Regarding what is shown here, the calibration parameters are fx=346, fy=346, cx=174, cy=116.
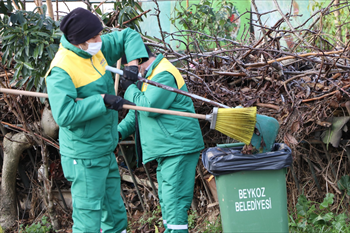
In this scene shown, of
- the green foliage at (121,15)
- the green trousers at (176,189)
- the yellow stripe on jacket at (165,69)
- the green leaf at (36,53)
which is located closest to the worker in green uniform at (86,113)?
the yellow stripe on jacket at (165,69)

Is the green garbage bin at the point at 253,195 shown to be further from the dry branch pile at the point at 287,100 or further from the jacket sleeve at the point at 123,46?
the jacket sleeve at the point at 123,46

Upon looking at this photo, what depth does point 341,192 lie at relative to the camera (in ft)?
11.8

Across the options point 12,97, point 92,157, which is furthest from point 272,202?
point 12,97

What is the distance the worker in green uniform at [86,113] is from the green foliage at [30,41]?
65 centimetres

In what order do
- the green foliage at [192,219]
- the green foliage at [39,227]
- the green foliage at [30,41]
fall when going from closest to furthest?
the green foliage at [30,41] → the green foliage at [192,219] → the green foliage at [39,227]

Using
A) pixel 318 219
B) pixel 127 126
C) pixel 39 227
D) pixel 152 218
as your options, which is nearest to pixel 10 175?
pixel 39 227

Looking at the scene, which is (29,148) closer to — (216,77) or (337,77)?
(216,77)

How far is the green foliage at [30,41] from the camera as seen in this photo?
3363 mm

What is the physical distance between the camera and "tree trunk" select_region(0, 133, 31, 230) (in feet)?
14.4

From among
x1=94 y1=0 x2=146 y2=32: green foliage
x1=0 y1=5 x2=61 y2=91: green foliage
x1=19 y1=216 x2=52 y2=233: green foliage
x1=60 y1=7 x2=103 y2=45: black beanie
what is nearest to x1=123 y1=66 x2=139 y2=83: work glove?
x1=60 y1=7 x2=103 y2=45: black beanie

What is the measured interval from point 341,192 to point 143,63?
242 cm

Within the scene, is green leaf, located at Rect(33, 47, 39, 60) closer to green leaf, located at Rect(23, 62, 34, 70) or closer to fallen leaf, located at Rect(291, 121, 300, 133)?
green leaf, located at Rect(23, 62, 34, 70)

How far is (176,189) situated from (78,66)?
134 centimetres

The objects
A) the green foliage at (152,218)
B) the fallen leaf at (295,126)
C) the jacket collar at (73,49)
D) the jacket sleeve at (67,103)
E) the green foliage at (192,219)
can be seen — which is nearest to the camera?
the jacket sleeve at (67,103)
